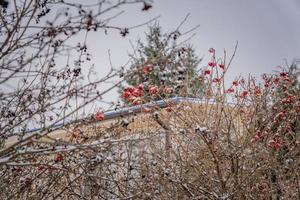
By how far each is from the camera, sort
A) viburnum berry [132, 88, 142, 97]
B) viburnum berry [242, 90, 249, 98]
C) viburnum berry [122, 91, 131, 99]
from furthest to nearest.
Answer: viburnum berry [242, 90, 249, 98]
viburnum berry [132, 88, 142, 97]
viburnum berry [122, 91, 131, 99]

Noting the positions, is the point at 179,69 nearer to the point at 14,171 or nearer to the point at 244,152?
the point at 244,152

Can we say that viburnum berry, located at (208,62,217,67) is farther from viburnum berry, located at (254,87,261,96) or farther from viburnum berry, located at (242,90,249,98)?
viburnum berry, located at (254,87,261,96)

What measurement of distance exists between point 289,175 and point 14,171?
15.7 feet

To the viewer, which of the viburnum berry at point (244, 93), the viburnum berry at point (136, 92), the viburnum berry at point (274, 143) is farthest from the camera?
the viburnum berry at point (244, 93)

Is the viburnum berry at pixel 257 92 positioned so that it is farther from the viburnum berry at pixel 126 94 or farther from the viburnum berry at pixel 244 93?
the viburnum berry at pixel 126 94

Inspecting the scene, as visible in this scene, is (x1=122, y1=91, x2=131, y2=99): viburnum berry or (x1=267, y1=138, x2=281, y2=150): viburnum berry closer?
(x1=267, y1=138, x2=281, y2=150): viburnum berry

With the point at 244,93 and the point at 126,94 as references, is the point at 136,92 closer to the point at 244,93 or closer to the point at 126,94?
the point at 126,94

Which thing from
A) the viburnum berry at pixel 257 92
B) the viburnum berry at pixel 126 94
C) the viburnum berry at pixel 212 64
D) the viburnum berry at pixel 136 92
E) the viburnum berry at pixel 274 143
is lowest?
the viburnum berry at pixel 274 143

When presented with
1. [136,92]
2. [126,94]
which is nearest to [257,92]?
[136,92]

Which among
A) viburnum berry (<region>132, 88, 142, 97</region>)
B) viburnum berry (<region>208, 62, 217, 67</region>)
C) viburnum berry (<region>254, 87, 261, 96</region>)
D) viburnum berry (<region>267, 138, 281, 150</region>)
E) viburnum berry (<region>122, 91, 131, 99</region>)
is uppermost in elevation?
viburnum berry (<region>208, 62, 217, 67</region>)

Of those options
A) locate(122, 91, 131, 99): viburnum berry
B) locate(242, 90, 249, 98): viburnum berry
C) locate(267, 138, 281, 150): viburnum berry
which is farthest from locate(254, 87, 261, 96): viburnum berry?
locate(122, 91, 131, 99): viburnum berry

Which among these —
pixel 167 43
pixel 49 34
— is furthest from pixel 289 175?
pixel 49 34

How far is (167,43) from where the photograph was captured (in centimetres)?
355

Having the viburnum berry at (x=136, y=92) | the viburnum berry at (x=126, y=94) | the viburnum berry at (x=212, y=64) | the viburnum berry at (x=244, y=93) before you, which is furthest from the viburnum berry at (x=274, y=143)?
the viburnum berry at (x=126, y=94)
